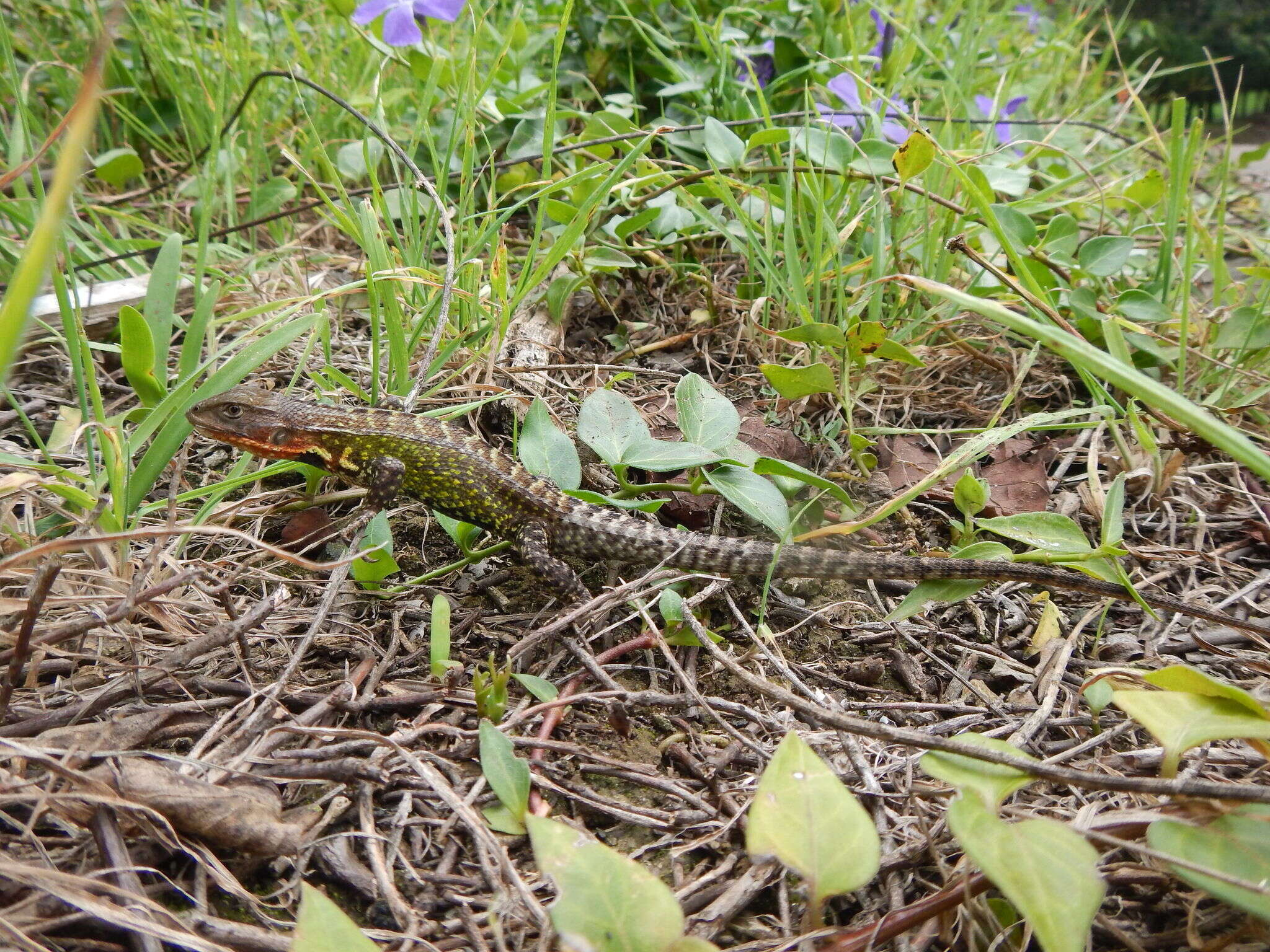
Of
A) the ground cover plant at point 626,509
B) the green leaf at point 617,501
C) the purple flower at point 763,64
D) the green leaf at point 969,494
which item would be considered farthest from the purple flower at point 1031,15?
the green leaf at point 617,501

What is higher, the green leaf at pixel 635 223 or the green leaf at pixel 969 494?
the green leaf at pixel 635 223

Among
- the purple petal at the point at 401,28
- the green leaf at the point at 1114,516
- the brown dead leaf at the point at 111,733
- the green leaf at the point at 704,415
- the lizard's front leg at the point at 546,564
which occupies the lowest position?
the lizard's front leg at the point at 546,564

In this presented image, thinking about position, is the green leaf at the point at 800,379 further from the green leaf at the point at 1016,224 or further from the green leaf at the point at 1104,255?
the green leaf at the point at 1104,255

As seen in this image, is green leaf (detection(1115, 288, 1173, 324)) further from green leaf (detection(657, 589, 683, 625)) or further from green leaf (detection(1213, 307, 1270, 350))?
green leaf (detection(657, 589, 683, 625))

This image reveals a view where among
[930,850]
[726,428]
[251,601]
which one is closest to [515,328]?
[726,428]

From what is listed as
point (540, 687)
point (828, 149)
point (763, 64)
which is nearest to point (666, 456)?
point (540, 687)

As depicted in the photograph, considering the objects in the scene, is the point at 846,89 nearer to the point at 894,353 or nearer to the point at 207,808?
the point at 894,353
